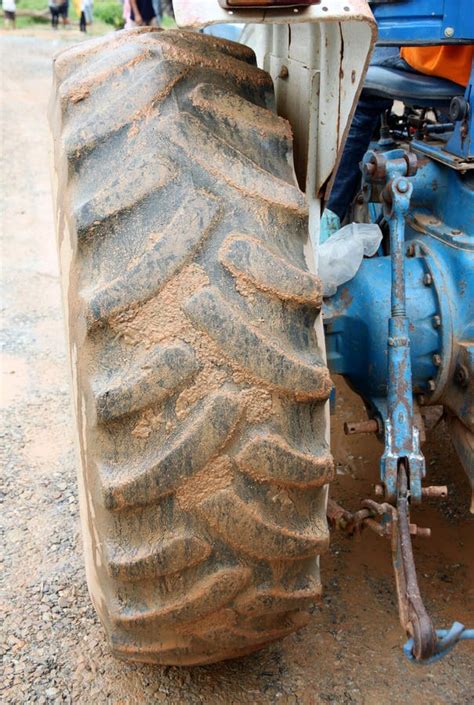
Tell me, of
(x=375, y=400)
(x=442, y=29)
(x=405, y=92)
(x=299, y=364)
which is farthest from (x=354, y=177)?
(x=299, y=364)

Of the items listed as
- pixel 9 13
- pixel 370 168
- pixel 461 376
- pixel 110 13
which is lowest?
pixel 110 13

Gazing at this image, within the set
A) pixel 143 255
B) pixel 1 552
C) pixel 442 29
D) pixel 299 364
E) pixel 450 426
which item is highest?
pixel 442 29

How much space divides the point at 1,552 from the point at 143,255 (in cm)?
156

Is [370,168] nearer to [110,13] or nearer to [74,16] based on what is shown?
[110,13]

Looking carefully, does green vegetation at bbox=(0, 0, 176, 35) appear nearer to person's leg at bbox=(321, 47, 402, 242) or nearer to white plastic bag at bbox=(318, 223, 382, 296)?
person's leg at bbox=(321, 47, 402, 242)

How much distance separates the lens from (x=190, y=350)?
1.35 metres

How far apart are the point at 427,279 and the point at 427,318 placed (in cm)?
10

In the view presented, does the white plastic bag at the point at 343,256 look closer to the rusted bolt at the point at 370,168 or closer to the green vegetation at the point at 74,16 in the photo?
the rusted bolt at the point at 370,168

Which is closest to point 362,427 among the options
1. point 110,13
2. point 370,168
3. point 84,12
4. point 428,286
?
point 428,286

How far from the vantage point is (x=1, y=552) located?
2.56 m

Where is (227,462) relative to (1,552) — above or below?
above

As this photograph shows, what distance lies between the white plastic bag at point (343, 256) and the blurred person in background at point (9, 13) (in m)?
20.1

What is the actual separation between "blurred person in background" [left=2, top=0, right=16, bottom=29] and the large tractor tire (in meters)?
20.4

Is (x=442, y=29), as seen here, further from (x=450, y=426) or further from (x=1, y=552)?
(x=1, y=552)
